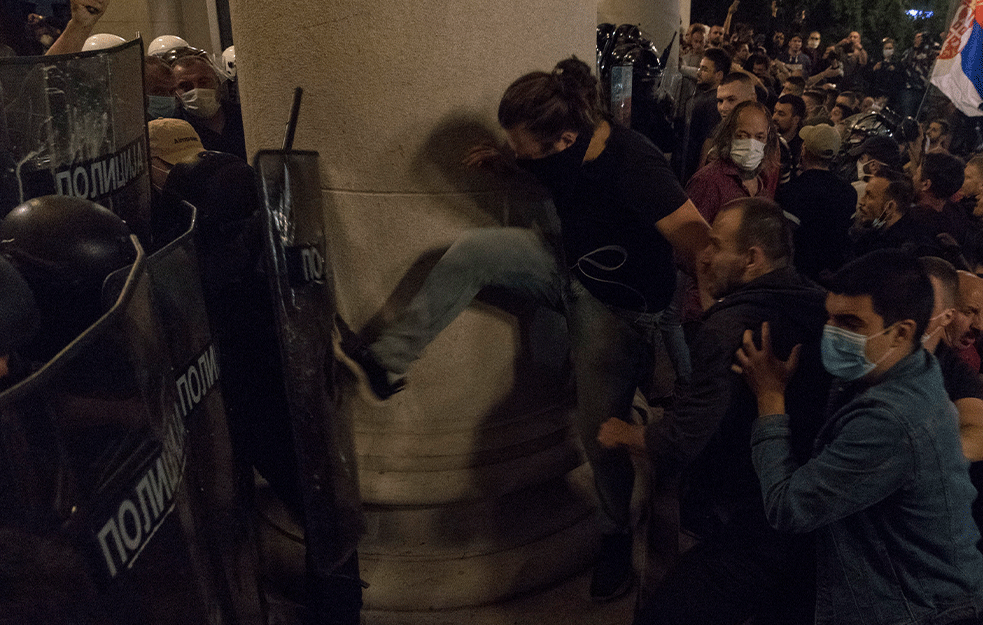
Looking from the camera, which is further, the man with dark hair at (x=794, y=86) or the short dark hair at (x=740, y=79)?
the man with dark hair at (x=794, y=86)

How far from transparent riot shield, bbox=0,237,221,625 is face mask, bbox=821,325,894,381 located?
147 cm

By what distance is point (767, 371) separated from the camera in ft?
6.47

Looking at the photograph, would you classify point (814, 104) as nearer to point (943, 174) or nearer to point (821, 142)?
point (821, 142)

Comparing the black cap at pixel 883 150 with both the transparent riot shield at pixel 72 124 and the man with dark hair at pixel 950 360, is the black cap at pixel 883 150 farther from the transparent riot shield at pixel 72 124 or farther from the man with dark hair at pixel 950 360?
the transparent riot shield at pixel 72 124

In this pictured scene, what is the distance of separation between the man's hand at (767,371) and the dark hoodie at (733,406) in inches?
2.3

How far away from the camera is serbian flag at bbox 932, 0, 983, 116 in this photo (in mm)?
6016

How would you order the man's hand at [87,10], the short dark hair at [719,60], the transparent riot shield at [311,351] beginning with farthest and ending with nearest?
the short dark hair at [719,60]
the man's hand at [87,10]
the transparent riot shield at [311,351]

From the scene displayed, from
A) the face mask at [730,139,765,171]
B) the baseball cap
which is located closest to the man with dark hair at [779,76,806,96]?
the baseball cap

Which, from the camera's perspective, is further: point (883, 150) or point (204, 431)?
point (883, 150)

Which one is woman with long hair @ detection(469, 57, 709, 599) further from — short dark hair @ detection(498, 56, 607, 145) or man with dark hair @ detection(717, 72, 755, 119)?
man with dark hair @ detection(717, 72, 755, 119)

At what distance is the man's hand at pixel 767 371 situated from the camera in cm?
196

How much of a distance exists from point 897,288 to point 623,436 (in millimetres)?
940

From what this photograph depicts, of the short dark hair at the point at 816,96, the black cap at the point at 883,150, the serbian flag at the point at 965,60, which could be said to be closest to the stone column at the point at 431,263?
the black cap at the point at 883,150

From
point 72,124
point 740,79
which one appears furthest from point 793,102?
point 72,124
